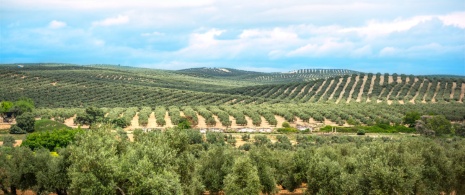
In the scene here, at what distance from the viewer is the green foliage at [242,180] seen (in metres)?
39.1

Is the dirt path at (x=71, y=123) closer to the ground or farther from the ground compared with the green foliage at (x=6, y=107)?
closer to the ground

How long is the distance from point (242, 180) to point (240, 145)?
3085 cm

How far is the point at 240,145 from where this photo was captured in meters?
70.4

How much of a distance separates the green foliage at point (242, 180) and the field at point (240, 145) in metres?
0.09

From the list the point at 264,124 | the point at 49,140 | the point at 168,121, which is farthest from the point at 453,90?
the point at 49,140

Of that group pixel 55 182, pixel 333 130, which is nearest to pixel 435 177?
pixel 55 182

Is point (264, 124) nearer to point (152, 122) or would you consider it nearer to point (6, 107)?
point (152, 122)

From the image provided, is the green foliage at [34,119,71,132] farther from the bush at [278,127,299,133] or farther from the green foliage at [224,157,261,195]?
the green foliage at [224,157,261,195]

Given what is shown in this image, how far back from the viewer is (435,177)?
41938 millimetres

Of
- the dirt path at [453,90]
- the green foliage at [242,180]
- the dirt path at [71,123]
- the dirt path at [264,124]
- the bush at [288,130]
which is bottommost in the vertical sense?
the dirt path at [71,123]

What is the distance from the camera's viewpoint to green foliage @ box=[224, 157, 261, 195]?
128 ft

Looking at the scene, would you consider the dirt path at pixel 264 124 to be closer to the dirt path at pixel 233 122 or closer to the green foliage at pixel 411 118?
the dirt path at pixel 233 122

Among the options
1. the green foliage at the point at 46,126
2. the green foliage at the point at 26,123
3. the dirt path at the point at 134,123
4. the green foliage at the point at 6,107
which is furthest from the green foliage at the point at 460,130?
the green foliage at the point at 6,107

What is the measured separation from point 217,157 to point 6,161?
20.5m
